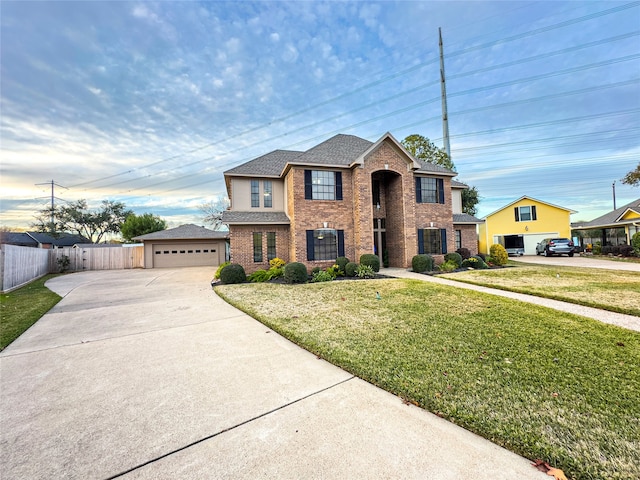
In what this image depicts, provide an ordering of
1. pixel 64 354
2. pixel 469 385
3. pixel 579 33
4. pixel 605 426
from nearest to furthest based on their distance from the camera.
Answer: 1. pixel 605 426
2. pixel 469 385
3. pixel 64 354
4. pixel 579 33

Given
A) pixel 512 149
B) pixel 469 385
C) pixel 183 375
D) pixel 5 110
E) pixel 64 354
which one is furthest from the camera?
pixel 512 149

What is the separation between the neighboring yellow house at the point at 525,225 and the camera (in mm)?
24625

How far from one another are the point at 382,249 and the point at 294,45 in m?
13.0

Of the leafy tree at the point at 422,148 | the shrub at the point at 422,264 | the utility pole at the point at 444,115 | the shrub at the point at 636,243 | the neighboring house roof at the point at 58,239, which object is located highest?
the utility pole at the point at 444,115

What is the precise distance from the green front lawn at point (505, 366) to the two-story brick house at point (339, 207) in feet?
22.6

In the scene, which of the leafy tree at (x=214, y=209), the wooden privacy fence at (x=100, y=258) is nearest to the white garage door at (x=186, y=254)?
the wooden privacy fence at (x=100, y=258)

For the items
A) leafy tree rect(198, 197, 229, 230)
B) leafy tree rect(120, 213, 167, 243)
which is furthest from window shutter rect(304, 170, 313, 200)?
leafy tree rect(120, 213, 167, 243)

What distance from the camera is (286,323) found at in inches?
219

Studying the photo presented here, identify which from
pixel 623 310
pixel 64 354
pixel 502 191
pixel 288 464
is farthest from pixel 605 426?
pixel 502 191

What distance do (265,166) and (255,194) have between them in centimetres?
202

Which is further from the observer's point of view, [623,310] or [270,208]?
[270,208]

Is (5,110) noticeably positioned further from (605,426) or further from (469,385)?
(605,426)

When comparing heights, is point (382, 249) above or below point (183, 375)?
above

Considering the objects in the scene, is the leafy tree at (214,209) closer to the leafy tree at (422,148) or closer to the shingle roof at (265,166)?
the shingle roof at (265,166)
